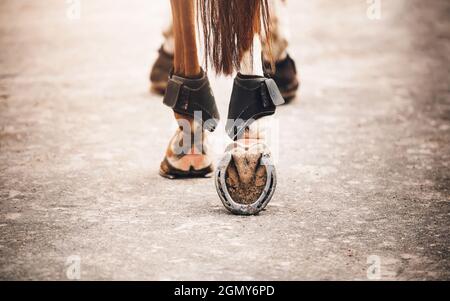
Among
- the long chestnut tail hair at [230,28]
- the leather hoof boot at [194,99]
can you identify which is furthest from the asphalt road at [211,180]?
the long chestnut tail hair at [230,28]

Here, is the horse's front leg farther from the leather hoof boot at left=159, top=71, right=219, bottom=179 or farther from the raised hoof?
the raised hoof

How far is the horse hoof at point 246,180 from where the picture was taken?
6.02ft

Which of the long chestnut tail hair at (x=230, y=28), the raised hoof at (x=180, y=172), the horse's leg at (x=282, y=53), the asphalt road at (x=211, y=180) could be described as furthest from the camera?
the horse's leg at (x=282, y=53)

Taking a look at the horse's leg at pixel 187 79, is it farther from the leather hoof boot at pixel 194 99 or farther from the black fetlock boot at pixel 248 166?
the black fetlock boot at pixel 248 166

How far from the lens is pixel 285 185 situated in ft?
6.90

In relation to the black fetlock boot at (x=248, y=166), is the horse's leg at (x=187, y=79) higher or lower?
higher

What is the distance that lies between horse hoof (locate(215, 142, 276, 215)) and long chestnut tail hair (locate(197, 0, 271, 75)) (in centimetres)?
24

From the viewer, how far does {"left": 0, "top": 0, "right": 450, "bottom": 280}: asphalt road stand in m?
1.58

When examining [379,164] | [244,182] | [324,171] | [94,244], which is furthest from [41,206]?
[379,164]

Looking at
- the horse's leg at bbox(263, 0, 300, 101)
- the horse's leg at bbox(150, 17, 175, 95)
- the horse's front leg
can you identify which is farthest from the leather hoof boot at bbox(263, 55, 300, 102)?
the horse's front leg

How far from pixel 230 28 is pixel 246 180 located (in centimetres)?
40

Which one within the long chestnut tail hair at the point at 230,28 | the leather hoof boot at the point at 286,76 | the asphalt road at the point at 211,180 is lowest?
the asphalt road at the point at 211,180

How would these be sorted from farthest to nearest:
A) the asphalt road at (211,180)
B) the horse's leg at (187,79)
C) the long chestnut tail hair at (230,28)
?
the horse's leg at (187,79) < the long chestnut tail hair at (230,28) < the asphalt road at (211,180)

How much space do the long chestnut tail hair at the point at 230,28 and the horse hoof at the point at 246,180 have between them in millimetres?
240
